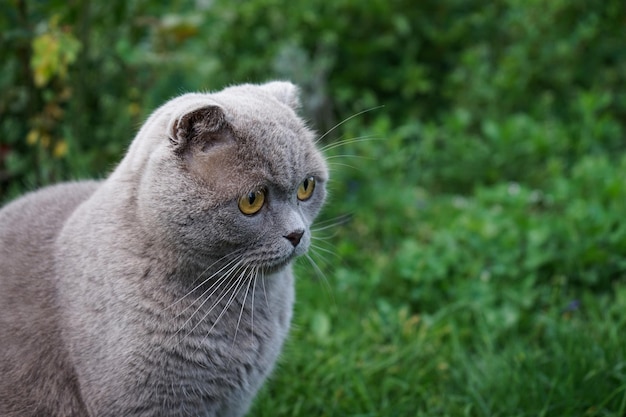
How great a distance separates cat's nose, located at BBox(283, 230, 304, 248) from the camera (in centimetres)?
208

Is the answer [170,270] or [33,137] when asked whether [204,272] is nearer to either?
[170,270]

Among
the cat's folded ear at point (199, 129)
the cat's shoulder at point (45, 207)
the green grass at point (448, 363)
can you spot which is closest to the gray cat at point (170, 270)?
the cat's folded ear at point (199, 129)

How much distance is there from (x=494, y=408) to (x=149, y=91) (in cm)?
233

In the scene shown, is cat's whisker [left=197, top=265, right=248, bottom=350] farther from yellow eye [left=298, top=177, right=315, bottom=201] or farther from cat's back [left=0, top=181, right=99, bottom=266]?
cat's back [left=0, top=181, right=99, bottom=266]

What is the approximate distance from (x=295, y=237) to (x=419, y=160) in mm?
2586

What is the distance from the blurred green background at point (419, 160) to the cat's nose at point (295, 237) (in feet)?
0.99

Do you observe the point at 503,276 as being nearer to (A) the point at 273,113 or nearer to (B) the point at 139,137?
(A) the point at 273,113

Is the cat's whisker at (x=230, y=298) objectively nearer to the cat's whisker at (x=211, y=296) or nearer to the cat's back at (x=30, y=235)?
the cat's whisker at (x=211, y=296)

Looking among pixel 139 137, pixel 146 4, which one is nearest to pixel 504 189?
pixel 146 4

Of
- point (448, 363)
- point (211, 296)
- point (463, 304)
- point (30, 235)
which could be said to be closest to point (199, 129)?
point (211, 296)

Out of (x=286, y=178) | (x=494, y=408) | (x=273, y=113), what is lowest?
(x=494, y=408)

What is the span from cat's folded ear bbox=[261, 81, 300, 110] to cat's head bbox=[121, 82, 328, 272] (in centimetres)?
18

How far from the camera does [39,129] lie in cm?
372

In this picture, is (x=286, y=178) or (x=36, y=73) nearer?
(x=286, y=178)
